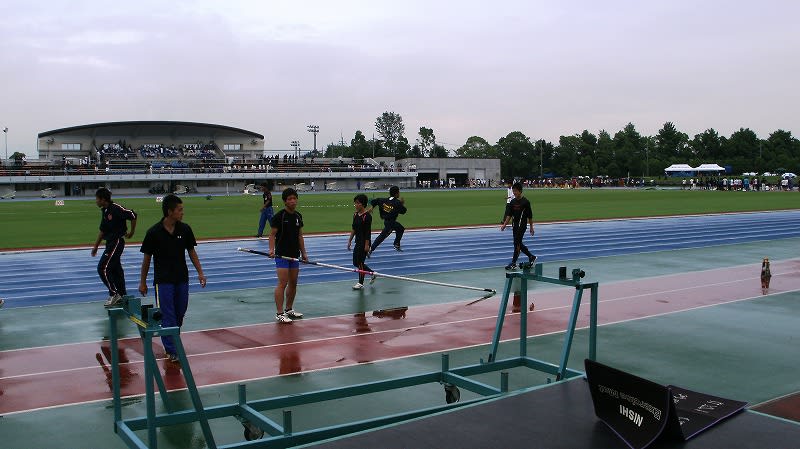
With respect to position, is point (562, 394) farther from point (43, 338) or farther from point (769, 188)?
point (769, 188)

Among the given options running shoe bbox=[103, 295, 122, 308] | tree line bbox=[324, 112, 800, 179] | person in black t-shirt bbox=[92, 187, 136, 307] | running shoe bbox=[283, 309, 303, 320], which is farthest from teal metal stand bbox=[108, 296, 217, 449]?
tree line bbox=[324, 112, 800, 179]

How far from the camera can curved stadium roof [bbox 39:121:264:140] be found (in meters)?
85.6

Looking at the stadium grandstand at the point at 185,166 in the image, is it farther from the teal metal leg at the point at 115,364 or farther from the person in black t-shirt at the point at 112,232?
the teal metal leg at the point at 115,364

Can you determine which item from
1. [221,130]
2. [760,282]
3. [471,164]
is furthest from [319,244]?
[471,164]

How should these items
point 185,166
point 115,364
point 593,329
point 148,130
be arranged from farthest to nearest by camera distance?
1. point 148,130
2. point 185,166
3. point 593,329
4. point 115,364

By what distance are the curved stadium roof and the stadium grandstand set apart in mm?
112

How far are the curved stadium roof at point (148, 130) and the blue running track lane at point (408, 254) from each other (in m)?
70.2

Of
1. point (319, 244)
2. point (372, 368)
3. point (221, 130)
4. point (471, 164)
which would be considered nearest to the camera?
point (372, 368)

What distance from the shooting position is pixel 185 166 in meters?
80.1

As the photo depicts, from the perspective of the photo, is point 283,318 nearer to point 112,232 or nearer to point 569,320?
point 112,232

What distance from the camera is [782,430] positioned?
464cm

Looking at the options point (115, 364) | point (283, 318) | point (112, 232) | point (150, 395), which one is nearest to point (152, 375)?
point (150, 395)

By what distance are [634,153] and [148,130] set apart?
78828 millimetres

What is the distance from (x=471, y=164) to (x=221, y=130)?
3357cm
